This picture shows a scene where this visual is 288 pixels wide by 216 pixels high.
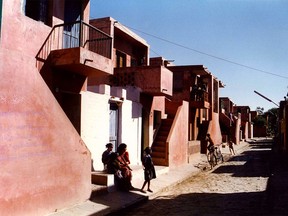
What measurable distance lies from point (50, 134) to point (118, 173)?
3428 mm

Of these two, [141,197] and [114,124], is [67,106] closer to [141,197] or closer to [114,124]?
[114,124]

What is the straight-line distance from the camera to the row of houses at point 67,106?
6.40 m

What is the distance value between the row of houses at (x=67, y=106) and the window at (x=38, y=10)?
0.03 metres

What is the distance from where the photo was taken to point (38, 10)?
9.71 metres

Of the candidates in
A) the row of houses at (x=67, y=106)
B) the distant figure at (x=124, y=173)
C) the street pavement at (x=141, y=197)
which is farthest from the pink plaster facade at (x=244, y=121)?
the distant figure at (x=124, y=173)

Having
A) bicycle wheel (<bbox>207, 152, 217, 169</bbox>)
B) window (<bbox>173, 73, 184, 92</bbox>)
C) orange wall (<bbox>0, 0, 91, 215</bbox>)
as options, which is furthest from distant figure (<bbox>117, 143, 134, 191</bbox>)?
window (<bbox>173, 73, 184, 92</bbox>)

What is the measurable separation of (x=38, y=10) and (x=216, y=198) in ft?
26.4

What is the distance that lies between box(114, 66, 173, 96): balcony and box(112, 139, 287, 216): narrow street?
4.34 meters

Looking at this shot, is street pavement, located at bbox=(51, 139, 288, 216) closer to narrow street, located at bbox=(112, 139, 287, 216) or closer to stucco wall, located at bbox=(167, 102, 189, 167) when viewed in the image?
narrow street, located at bbox=(112, 139, 287, 216)

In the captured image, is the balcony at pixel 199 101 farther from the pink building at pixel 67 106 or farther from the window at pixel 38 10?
the window at pixel 38 10

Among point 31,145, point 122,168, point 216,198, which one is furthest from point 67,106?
point 216,198

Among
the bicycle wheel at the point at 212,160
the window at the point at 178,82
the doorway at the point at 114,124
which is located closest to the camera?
the doorway at the point at 114,124

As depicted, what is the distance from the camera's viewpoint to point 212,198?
9.90 meters

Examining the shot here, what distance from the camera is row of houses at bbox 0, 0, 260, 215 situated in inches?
252
